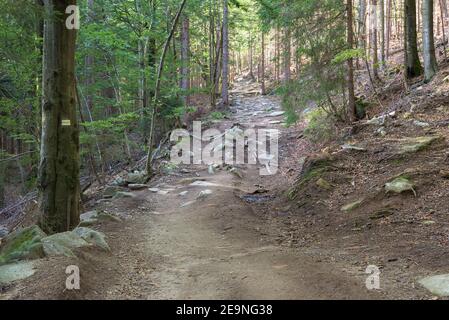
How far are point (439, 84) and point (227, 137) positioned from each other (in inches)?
334

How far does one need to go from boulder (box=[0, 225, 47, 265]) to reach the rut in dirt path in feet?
3.65

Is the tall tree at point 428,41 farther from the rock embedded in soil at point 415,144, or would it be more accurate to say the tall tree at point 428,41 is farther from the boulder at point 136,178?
the boulder at point 136,178

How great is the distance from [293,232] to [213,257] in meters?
1.94

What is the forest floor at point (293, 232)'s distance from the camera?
15.0 feet

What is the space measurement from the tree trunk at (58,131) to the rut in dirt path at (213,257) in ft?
3.62

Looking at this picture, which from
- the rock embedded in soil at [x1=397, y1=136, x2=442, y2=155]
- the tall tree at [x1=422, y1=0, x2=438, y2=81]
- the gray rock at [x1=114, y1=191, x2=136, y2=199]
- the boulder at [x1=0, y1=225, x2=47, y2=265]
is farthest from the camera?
the tall tree at [x1=422, y1=0, x2=438, y2=81]

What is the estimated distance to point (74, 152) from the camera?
6824 millimetres

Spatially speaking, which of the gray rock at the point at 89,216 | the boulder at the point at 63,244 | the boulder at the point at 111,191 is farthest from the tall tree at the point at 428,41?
the boulder at the point at 63,244

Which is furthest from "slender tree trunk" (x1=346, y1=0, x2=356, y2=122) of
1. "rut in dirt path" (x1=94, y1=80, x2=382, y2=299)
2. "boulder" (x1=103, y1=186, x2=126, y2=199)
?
"boulder" (x1=103, y1=186, x2=126, y2=199)

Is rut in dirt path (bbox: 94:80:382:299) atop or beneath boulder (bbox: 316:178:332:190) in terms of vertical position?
beneath

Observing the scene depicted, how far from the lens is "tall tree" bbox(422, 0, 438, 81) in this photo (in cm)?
1195

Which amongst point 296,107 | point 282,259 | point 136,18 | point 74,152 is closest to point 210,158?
point 296,107

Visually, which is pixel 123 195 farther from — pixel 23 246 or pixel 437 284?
pixel 437 284

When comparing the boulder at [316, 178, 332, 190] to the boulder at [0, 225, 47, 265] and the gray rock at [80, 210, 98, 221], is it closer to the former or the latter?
the gray rock at [80, 210, 98, 221]
